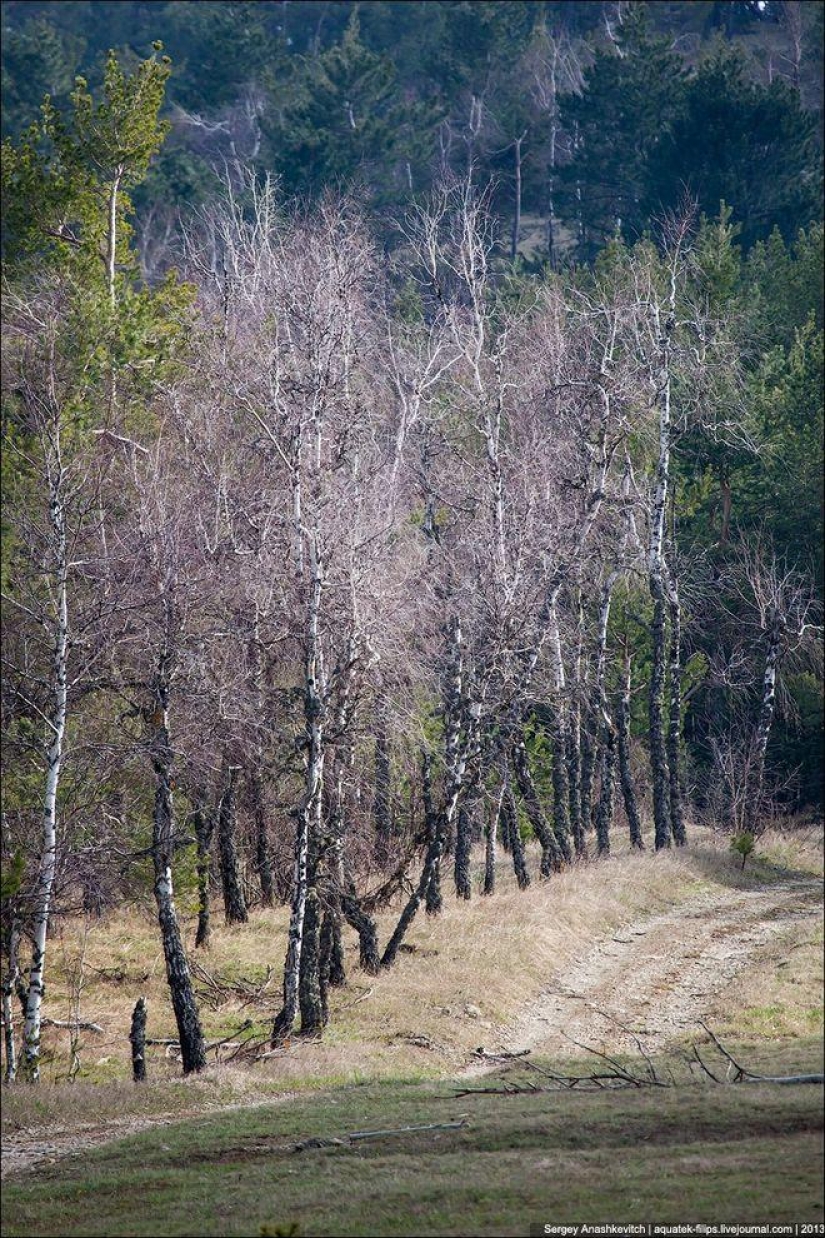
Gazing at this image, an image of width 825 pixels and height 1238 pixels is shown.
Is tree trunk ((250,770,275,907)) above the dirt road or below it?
above

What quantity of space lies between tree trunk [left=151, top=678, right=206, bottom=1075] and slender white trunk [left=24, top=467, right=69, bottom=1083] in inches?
49.1

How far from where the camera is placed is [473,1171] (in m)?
11.2

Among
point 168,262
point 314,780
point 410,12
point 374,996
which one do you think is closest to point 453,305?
point 314,780

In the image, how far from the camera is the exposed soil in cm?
1484

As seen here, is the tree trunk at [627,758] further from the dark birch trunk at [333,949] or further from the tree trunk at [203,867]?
the dark birch trunk at [333,949]

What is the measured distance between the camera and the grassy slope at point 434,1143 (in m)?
10.1

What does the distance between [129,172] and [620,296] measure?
419 inches

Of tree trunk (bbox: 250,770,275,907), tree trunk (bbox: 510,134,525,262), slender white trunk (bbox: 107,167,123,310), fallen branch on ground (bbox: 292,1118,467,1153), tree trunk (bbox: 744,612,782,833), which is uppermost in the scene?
tree trunk (bbox: 510,134,525,262)

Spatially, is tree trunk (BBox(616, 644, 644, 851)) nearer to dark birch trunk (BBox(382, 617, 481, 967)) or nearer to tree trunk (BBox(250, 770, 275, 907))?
dark birch trunk (BBox(382, 617, 481, 967))

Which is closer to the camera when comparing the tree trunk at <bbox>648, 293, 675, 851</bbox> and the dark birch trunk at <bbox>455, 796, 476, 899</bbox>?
the dark birch trunk at <bbox>455, 796, 476, 899</bbox>

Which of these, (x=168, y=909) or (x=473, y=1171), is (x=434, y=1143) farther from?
(x=168, y=909)

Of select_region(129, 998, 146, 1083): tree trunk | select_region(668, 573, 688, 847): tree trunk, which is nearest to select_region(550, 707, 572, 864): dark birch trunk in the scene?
select_region(668, 573, 688, 847): tree trunk

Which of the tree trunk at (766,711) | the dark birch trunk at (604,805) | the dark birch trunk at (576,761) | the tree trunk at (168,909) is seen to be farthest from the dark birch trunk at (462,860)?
the tree trunk at (168,909)

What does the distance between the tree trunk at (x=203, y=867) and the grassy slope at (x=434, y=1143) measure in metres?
2.89
